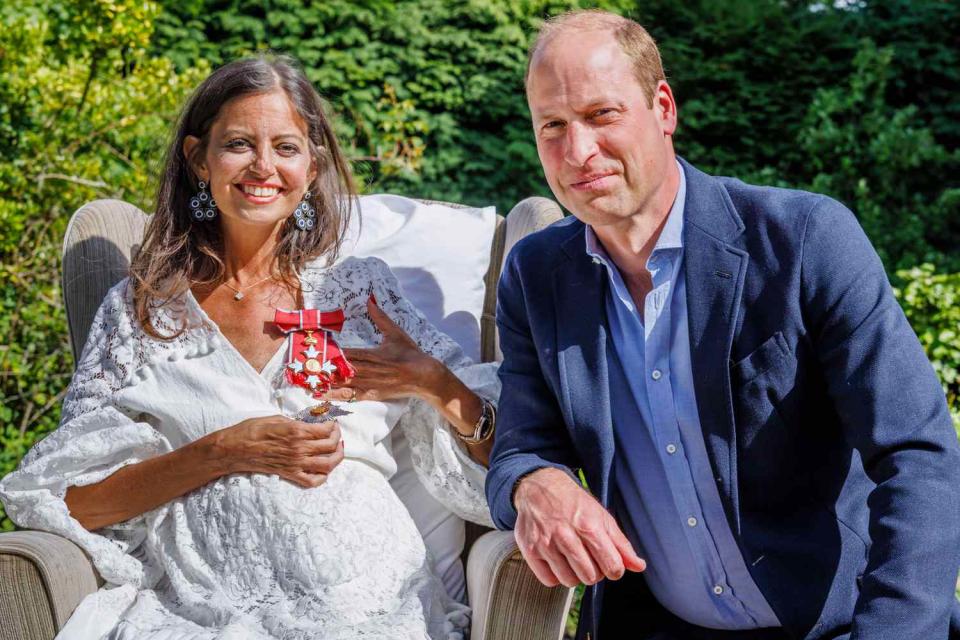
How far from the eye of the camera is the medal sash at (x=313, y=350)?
8.02ft

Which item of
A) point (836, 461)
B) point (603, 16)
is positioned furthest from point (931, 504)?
point (603, 16)

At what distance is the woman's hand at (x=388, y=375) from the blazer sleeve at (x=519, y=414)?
0.32 m

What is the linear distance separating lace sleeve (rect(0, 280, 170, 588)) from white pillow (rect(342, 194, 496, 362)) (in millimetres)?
716

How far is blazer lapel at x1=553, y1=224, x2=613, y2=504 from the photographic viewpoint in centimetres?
191

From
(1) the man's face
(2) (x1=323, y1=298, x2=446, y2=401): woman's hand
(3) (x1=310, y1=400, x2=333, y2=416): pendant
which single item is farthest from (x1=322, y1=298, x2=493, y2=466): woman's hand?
(1) the man's face

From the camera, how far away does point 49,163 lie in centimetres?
438

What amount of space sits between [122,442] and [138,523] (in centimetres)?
20

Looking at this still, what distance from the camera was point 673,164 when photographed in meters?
1.98

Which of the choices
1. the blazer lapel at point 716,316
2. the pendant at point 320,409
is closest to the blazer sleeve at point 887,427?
the blazer lapel at point 716,316

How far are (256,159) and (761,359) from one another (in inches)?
52.3

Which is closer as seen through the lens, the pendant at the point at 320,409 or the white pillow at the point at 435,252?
the pendant at the point at 320,409

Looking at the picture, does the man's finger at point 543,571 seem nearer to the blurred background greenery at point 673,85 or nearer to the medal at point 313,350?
the medal at point 313,350

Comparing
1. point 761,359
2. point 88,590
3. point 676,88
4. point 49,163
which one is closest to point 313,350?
point 88,590

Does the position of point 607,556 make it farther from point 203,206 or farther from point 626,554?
point 203,206
